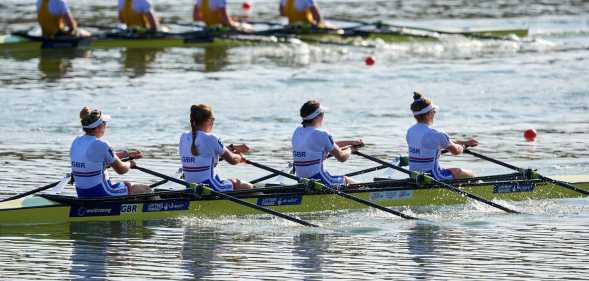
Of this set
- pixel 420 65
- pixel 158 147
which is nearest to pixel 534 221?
pixel 158 147

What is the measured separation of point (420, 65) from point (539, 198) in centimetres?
1219

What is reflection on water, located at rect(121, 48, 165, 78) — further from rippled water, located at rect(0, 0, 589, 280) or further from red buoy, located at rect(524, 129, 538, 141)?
red buoy, located at rect(524, 129, 538, 141)

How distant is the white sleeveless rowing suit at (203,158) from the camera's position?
570 inches

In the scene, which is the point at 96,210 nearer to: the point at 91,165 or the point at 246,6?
the point at 91,165

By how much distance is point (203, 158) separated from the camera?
47.9 ft

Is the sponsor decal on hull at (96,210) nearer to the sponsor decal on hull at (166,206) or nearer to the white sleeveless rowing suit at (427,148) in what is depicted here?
the sponsor decal on hull at (166,206)

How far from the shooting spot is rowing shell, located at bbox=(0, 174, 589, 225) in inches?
562

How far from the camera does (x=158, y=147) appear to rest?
64.5 feet

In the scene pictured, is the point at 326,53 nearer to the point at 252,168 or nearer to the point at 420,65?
the point at 420,65

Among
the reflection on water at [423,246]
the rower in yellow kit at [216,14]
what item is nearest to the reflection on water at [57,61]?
the rower in yellow kit at [216,14]

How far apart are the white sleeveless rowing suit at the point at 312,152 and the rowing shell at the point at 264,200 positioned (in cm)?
21

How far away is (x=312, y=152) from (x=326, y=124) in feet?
22.2

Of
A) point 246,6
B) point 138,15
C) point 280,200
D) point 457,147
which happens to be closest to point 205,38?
point 138,15

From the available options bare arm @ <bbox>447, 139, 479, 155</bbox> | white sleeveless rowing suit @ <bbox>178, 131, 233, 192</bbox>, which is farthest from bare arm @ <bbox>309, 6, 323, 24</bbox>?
white sleeveless rowing suit @ <bbox>178, 131, 233, 192</bbox>
